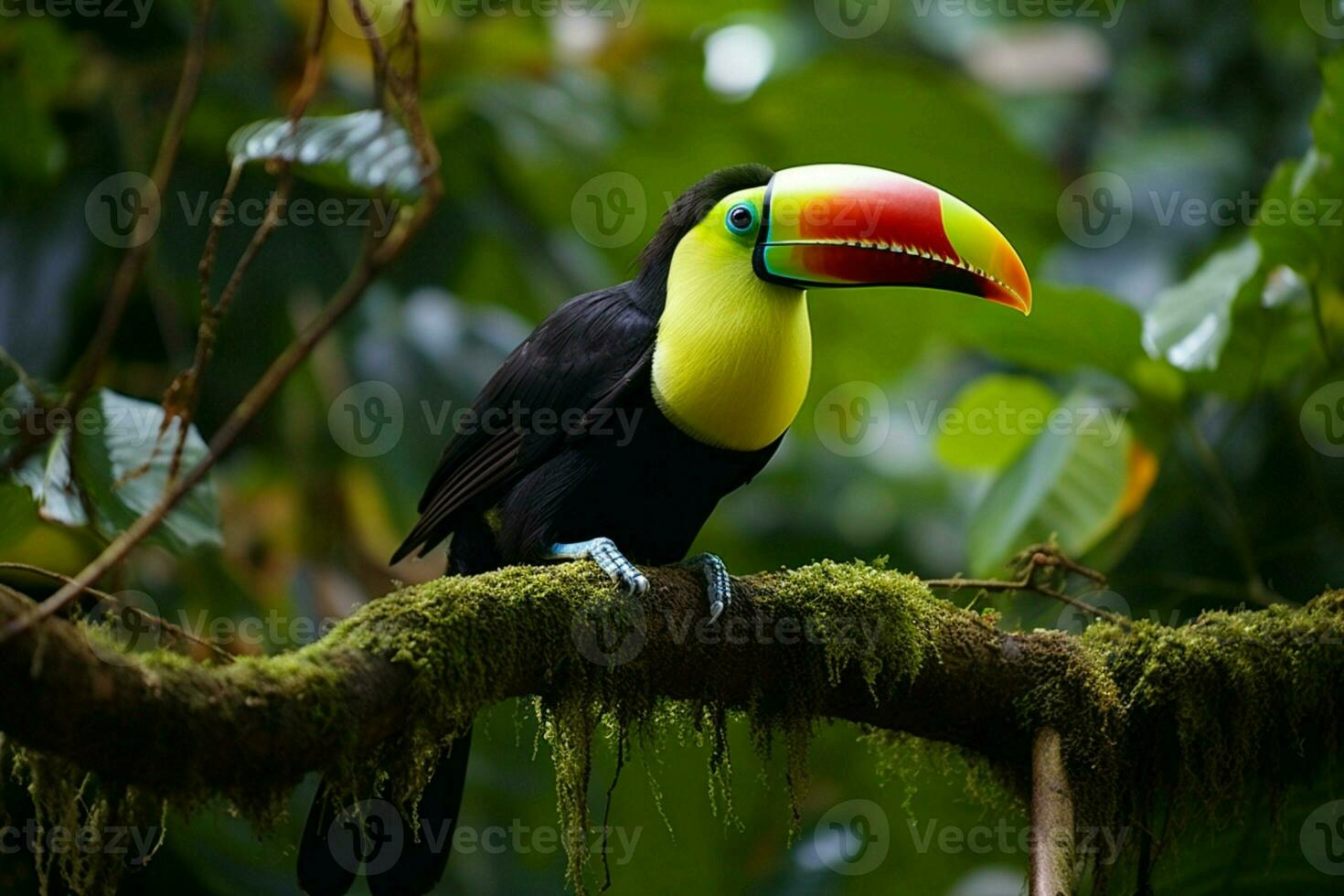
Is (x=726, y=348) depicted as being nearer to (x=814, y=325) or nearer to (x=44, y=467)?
(x=44, y=467)

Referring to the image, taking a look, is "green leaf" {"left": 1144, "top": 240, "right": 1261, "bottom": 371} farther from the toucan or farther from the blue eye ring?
the blue eye ring

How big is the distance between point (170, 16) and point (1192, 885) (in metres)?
3.98

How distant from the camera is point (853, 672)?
8.05ft

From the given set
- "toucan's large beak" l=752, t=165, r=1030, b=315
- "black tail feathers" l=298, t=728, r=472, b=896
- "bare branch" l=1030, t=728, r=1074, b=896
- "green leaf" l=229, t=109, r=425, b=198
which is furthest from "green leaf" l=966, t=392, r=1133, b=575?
"green leaf" l=229, t=109, r=425, b=198

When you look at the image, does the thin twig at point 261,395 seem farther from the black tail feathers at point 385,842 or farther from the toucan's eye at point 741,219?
the toucan's eye at point 741,219

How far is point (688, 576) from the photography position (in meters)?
2.59

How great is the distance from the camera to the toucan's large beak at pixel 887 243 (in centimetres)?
284

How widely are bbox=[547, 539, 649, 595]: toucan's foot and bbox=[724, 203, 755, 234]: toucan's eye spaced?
0.74 meters

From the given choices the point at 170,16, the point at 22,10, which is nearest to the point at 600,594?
the point at 22,10

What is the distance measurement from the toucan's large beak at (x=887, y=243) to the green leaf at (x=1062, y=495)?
0.79 m

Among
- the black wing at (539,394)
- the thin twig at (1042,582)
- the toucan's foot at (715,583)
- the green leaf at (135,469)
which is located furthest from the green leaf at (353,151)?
the thin twig at (1042,582)

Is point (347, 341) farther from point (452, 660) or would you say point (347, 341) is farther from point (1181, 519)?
point (1181, 519)

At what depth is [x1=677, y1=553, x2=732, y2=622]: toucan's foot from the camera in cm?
245

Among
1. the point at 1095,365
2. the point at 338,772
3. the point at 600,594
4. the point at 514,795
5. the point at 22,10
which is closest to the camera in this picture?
the point at 338,772
